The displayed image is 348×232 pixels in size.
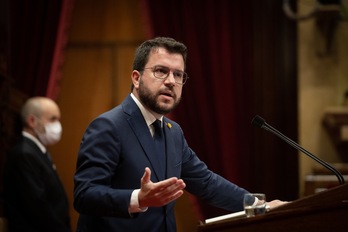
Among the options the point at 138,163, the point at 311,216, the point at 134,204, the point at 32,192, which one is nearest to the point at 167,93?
the point at 138,163

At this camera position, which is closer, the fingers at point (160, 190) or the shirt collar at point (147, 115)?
the fingers at point (160, 190)

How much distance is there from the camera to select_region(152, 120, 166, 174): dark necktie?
2.62 meters

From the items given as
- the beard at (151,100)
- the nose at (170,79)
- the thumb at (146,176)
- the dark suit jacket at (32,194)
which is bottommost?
the dark suit jacket at (32,194)

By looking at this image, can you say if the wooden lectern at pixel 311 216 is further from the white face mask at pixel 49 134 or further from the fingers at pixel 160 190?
the white face mask at pixel 49 134

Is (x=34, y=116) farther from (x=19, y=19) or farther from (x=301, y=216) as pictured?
(x=301, y=216)

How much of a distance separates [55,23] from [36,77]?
53 cm

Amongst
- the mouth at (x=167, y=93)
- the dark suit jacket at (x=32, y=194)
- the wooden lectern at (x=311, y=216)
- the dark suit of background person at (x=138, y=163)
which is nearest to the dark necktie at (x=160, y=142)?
the dark suit of background person at (x=138, y=163)

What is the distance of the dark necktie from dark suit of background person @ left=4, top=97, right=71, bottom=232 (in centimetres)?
178

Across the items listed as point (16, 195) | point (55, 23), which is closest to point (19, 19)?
point (55, 23)

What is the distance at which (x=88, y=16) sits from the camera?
590 cm

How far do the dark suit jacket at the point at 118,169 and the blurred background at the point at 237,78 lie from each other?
2.87 meters

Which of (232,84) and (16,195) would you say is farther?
(232,84)

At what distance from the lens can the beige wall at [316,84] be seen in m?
5.50

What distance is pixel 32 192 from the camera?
4203 millimetres
